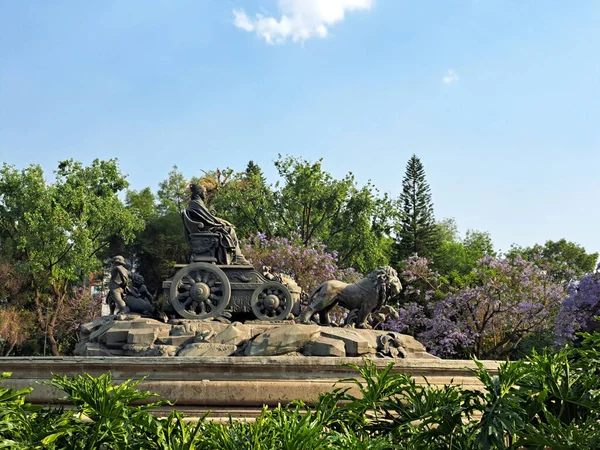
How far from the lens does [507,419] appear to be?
486 cm

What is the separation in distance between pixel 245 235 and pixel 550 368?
87.3ft

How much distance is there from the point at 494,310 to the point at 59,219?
1805 cm

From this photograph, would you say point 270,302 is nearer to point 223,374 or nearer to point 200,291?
point 200,291

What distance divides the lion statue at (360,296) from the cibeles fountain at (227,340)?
0.02 meters

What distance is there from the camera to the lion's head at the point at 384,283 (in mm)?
10945

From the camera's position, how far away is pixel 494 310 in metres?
23.1

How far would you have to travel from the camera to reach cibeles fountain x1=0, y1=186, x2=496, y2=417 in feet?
24.8

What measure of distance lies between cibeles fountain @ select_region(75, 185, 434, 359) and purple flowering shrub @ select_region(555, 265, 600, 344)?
10854 mm

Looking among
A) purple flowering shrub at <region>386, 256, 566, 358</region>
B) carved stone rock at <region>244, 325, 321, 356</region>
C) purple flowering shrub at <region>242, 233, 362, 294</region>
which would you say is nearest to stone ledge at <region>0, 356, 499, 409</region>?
carved stone rock at <region>244, 325, 321, 356</region>

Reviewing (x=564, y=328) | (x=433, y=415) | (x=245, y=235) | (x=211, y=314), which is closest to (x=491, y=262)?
(x=564, y=328)

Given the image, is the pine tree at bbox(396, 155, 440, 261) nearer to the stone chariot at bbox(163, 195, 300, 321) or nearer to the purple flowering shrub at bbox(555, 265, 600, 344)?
the purple flowering shrub at bbox(555, 265, 600, 344)

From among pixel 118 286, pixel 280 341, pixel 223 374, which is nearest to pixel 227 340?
pixel 280 341

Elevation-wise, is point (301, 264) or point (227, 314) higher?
point (301, 264)

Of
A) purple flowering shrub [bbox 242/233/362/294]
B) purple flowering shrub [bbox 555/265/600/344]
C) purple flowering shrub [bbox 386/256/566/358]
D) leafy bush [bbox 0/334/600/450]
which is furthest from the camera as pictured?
purple flowering shrub [bbox 242/233/362/294]
